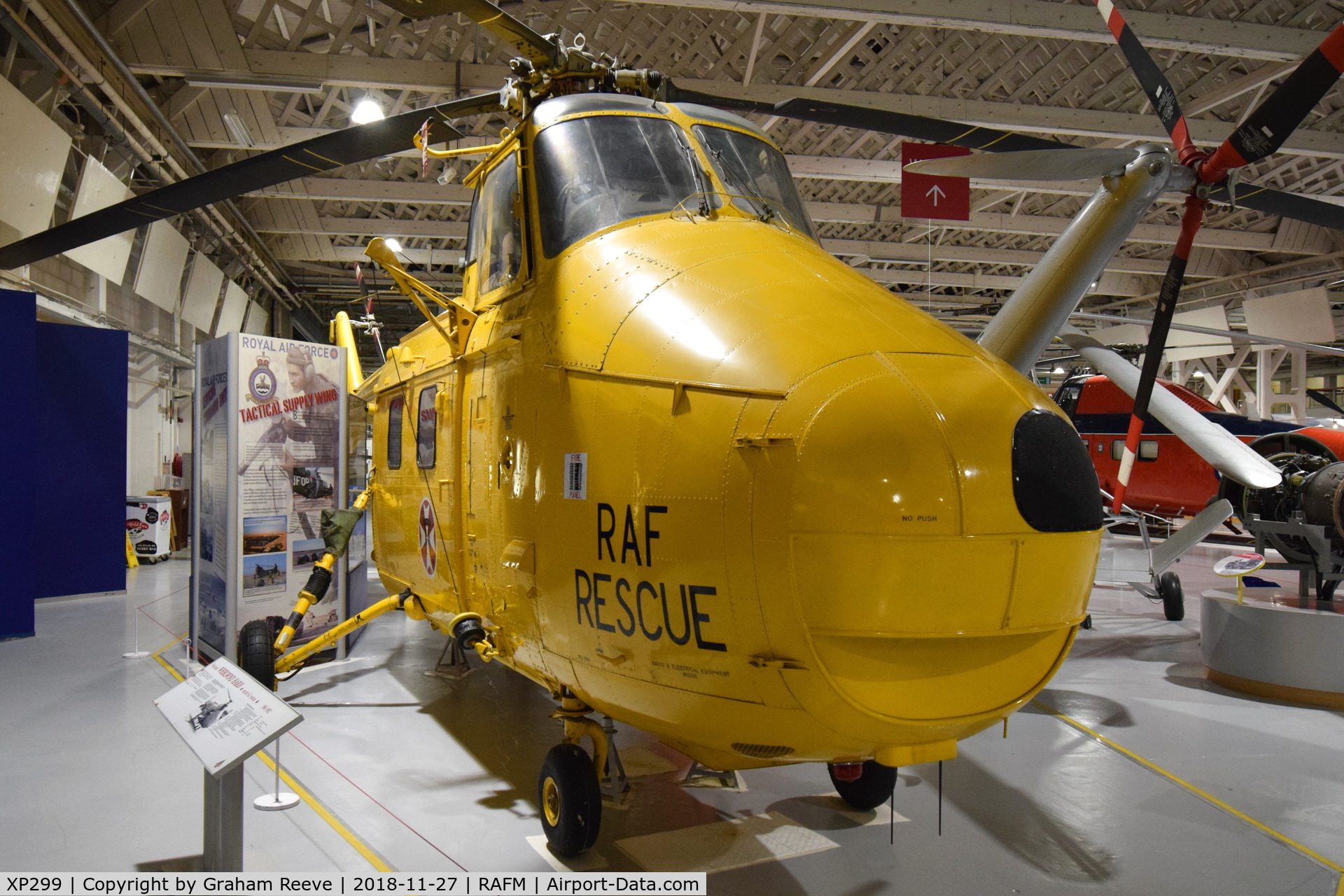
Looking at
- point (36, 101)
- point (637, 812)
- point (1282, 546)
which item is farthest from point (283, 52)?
point (1282, 546)

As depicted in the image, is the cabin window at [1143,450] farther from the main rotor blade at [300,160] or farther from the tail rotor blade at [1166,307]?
the main rotor blade at [300,160]

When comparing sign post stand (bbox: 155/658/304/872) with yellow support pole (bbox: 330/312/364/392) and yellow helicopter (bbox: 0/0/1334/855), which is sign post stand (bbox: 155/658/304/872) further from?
yellow support pole (bbox: 330/312/364/392)

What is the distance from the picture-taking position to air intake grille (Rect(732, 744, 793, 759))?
2738mm

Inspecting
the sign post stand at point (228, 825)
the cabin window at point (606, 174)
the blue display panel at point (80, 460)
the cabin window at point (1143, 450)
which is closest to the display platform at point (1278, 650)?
the cabin window at point (606, 174)

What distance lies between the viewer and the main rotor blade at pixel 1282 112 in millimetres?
5078

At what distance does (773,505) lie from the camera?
8.06 ft

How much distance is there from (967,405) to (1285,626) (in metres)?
6.23

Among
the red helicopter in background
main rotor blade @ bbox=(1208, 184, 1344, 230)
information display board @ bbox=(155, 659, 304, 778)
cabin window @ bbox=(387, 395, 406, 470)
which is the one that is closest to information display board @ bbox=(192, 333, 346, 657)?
cabin window @ bbox=(387, 395, 406, 470)

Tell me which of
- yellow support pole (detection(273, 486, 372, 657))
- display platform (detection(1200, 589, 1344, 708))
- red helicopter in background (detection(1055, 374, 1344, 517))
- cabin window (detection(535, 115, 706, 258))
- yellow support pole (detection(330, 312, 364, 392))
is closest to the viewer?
cabin window (detection(535, 115, 706, 258))

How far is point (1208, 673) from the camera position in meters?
7.45

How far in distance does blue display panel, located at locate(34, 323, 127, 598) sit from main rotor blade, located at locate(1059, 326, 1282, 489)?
11.2 metres

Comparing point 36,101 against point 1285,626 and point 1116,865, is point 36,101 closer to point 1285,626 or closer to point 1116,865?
point 1116,865

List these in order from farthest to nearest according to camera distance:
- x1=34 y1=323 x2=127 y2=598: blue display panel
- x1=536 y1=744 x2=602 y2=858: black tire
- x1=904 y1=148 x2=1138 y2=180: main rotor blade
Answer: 1. x1=34 y1=323 x2=127 y2=598: blue display panel
2. x1=904 y1=148 x2=1138 y2=180: main rotor blade
3. x1=536 y1=744 x2=602 y2=858: black tire

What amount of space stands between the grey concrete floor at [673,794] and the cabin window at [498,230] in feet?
9.06
